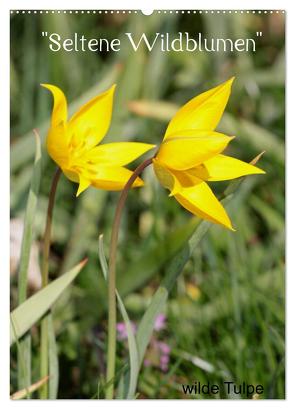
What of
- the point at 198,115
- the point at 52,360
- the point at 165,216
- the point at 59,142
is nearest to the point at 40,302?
the point at 52,360

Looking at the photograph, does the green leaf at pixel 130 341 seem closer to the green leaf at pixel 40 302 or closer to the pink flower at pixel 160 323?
the green leaf at pixel 40 302

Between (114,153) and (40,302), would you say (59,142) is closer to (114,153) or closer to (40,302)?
(114,153)

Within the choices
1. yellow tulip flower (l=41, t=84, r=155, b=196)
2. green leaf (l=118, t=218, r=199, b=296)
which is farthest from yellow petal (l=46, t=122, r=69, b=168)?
green leaf (l=118, t=218, r=199, b=296)

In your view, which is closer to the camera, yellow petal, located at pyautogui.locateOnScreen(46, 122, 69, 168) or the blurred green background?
yellow petal, located at pyautogui.locateOnScreen(46, 122, 69, 168)

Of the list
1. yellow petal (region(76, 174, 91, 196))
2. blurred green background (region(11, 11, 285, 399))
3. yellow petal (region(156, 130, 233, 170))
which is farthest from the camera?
blurred green background (region(11, 11, 285, 399))

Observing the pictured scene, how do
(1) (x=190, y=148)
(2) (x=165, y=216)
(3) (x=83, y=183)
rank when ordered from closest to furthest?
1. (1) (x=190, y=148)
2. (3) (x=83, y=183)
3. (2) (x=165, y=216)

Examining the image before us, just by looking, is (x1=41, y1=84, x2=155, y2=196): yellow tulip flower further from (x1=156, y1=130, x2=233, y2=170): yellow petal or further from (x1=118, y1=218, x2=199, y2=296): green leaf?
(x1=118, y1=218, x2=199, y2=296): green leaf
